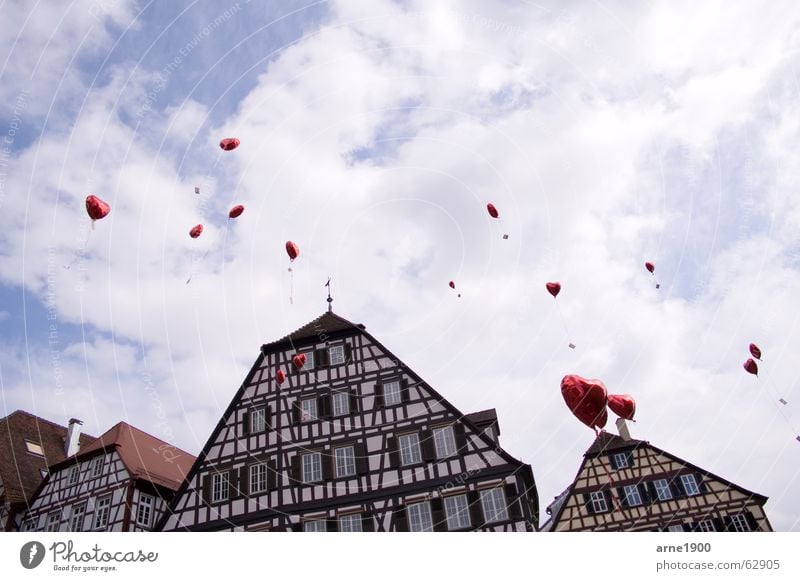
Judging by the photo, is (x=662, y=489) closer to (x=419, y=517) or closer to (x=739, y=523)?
(x=739, y=523)

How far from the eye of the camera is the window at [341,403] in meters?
23.3

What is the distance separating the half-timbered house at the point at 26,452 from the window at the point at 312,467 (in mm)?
13509

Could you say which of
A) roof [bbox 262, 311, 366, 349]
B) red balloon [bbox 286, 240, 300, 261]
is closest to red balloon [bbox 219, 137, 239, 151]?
red balloon [bbox 286, 240, 300, 261]

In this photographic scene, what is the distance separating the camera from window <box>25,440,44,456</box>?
28.5 m

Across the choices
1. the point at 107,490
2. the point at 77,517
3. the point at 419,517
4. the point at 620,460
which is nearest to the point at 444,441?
the point at 419,517

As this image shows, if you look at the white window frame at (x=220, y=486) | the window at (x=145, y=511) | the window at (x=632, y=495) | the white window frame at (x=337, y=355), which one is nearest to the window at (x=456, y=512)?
the white window frame at (x=337, y=355)

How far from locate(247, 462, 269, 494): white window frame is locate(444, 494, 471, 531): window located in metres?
7.20

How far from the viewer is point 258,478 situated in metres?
22.4

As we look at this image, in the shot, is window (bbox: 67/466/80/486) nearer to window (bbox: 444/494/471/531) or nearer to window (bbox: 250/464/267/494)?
window (bbox: 250/464/267/494)

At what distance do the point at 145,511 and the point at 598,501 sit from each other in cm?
1985
